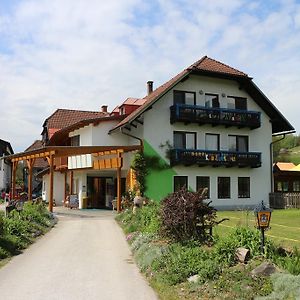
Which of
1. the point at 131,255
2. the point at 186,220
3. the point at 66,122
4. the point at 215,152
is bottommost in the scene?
the point at 131,255

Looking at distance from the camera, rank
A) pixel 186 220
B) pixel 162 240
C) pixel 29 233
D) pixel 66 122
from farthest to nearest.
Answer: pixel 66 122
pixel 29 233
pixel 162 240
pixel 186 220

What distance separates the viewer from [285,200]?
28.6 metres

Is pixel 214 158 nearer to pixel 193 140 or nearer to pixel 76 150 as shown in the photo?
pixel 193 140

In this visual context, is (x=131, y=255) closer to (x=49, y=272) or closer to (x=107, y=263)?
(x=107, y=263)

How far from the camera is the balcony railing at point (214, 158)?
86.7 feet

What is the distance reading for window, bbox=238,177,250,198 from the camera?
29.1m

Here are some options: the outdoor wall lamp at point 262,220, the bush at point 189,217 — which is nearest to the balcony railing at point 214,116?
the bush at point 189,217

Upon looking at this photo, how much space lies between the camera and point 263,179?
2975 cm

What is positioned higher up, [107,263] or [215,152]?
[215,152]

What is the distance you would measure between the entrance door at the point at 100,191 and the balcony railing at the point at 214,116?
7905 millimetres

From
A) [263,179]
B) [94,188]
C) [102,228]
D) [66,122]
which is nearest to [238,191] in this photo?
[263,179]

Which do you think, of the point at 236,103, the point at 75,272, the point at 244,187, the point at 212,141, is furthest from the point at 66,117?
the point at 75,272

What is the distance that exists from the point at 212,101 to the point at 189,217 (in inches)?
748

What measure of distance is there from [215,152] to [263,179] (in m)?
4.77
